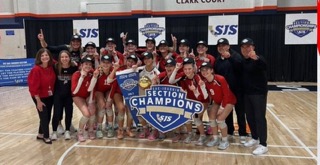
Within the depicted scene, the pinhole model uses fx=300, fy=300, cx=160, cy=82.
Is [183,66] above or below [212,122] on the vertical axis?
above

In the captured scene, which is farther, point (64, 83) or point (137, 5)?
point (137, 5)

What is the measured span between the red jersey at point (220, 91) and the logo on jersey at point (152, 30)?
845 cm

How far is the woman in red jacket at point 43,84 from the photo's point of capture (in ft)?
15.3

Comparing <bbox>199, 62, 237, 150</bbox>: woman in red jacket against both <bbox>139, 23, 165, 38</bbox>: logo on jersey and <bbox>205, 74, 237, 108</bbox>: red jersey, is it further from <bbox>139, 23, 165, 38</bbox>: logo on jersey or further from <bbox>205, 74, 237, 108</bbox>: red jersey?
<bbox>139, 23, 165, 38</bbox>: logo on jersey

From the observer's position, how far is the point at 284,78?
12.7 metres

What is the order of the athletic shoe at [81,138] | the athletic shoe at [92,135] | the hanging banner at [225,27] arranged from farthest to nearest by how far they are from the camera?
the hanging banner at [225,27], the athletic shoe at [92,135], the athletic shoe at [81,138]

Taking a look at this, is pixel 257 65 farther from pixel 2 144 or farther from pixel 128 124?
pixel 2 144

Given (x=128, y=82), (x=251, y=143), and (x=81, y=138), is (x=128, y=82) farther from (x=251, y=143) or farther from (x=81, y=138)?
(x=251, y=143)

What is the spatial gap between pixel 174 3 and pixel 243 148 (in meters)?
9.39

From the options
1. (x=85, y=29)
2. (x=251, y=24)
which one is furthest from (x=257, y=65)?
(x=85, y=29)

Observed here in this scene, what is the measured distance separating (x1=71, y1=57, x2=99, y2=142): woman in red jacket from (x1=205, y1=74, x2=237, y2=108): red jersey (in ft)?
5.97

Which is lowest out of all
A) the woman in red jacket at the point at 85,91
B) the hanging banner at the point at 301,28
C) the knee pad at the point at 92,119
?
the knee pad at the point at 92,119

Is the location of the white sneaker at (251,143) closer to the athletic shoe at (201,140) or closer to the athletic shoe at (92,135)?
the athletic shoe at (201,140)

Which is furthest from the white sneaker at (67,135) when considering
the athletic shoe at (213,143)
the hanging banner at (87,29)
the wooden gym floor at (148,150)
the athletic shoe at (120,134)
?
the hanging banner at (87,29)
